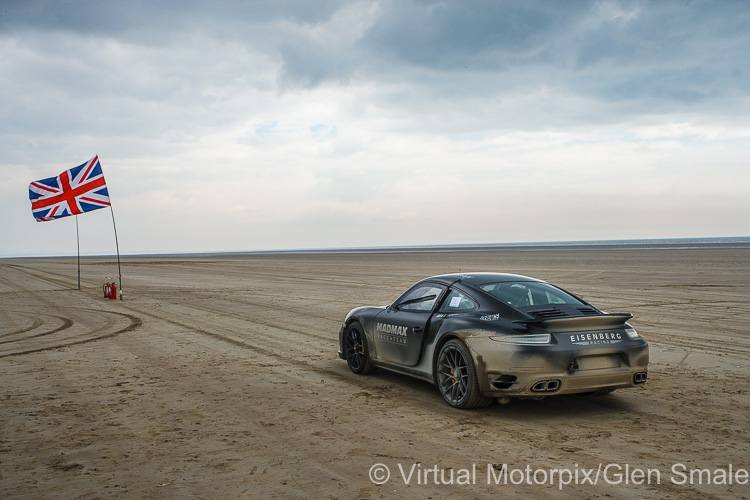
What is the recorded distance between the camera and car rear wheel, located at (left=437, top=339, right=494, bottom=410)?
6148 mm

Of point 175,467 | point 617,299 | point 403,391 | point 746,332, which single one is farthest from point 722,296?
point 175,467

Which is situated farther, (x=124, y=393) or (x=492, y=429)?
(x=124, y=393)

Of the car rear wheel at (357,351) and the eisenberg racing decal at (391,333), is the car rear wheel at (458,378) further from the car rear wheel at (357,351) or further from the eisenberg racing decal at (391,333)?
the car rear wheel at (357,351)

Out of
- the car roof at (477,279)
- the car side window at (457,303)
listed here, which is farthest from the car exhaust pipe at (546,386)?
the car roof at (477,279)

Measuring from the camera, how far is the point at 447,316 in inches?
265

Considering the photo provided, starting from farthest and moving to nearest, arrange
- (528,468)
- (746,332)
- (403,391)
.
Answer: (746,332), (403,391), (528,468)

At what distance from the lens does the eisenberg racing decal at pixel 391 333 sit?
23.9 ft

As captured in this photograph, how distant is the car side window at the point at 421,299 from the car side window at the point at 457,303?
0.18m

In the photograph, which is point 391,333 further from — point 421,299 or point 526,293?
point 526,293

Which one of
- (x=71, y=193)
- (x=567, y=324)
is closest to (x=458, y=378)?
(x=567, y=324)

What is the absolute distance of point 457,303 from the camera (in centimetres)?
684

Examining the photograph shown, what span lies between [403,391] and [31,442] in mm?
3847

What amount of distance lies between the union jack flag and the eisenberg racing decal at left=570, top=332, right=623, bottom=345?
2068cm

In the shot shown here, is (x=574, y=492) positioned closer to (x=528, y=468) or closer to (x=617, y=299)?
(x=528, y=468)
